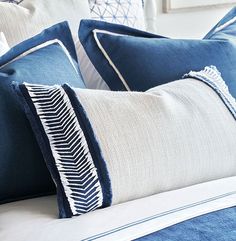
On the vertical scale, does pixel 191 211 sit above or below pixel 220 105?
below

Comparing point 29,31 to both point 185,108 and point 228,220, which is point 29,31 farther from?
point 228,220

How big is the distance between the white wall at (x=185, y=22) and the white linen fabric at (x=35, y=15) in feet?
1.69

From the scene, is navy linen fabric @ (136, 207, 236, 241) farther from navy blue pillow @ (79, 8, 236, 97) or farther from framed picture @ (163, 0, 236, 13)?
framed picture @ (163, 0, 236, 13)

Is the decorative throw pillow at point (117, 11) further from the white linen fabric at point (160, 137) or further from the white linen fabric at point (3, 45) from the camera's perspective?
the white linen fabric at point (160, 137)

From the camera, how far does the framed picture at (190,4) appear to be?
187cm

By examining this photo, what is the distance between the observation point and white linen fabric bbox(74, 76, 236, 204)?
2.80ft

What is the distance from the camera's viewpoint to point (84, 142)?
831mm

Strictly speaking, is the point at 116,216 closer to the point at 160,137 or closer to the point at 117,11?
the point at 160,137

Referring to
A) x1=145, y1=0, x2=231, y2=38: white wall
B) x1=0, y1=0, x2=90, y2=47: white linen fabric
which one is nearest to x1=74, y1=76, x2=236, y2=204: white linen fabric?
x1=0, y1=0, x2=90, y2=47: white linen fabric

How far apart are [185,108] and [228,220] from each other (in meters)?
0.28

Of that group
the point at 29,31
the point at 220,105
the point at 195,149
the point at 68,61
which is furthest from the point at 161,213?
the point at 29,31

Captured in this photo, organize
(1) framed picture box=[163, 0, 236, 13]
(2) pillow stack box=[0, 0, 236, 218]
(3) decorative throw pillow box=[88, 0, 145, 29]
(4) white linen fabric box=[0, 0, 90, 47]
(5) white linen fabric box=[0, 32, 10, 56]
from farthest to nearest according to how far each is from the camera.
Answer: (1) framed picture box=[163, 0, 236, 13] → (3) decorative throw pillow box=[88, 0, 145, 29] → (4) white linen fabric box=[0, 0, 90, 47] → (5) white linen fabric box=[0, 32, 10, 56] → (2) pillow stack box=[0, 0, 236, 218]

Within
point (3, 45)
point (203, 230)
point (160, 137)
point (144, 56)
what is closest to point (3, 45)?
point (3, 45)

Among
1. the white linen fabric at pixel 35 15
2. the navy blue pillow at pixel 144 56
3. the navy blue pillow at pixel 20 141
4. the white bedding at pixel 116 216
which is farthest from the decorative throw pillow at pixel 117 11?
the white bedding at pixel 116 216
